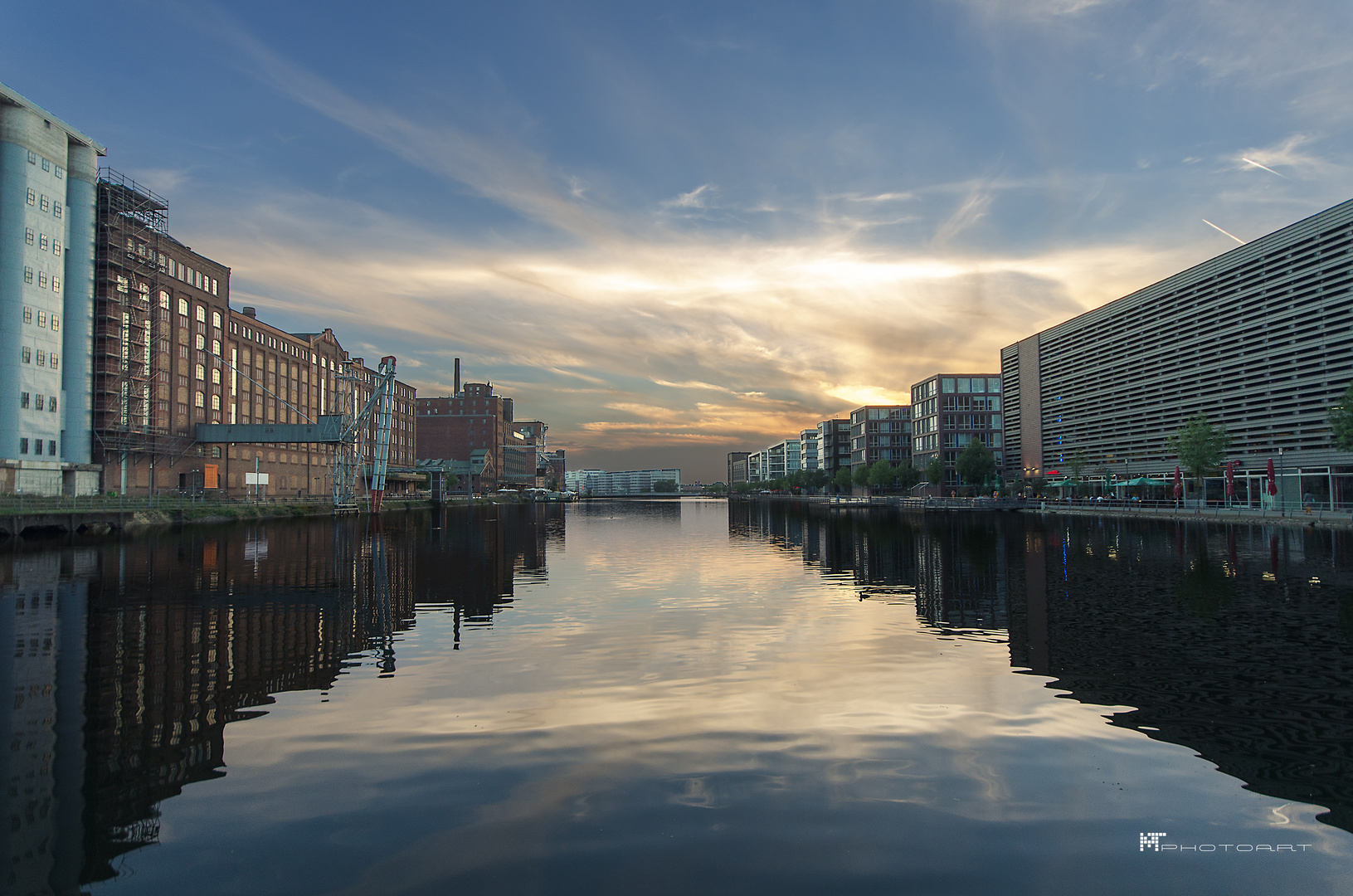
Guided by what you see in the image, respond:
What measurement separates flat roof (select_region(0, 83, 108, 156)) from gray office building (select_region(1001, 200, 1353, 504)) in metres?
118

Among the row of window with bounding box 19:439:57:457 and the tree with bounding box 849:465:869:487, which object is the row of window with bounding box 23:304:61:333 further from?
the tree with bounding box 849:465:869:487

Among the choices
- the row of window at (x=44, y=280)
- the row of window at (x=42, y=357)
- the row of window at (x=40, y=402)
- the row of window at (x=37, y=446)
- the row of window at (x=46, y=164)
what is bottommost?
the row of window at (x=37, y=446)

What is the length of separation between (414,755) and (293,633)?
9864 millimetres

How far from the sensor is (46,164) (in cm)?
6738

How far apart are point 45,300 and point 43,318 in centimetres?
160

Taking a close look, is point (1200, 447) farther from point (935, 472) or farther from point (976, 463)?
point (935, 472)

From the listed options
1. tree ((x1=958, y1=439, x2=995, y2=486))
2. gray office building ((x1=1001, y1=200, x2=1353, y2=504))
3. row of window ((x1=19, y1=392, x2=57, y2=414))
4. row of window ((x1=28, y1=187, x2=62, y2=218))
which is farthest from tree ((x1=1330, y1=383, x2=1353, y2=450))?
row of window ((x1=28, y1=187, x2=62, y2=218))

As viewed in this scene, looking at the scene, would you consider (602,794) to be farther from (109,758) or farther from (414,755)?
(109,758)

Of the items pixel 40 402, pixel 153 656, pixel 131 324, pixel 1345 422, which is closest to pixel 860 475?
pixel 1345 422

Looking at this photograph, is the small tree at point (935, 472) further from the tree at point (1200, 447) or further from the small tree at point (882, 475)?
the tree at point (1200, 447)

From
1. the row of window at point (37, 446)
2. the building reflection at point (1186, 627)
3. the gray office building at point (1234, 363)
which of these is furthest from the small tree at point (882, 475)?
the row of window at point (37, 446)

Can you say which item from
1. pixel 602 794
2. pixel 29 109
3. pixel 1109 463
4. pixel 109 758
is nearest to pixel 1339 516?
pixel 1109 463

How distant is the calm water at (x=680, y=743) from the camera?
23.5 feet

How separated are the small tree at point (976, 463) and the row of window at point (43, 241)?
133 m
